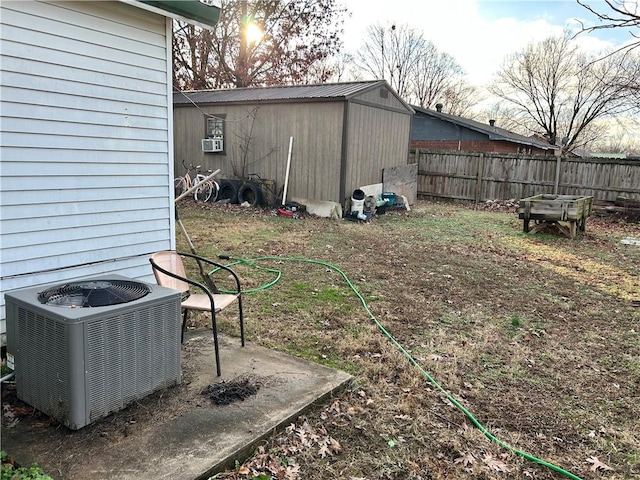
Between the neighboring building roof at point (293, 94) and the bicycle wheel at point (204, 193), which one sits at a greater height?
the neighboring building roof at point (293, 94)

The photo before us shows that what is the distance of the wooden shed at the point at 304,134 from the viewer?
34.0 ft

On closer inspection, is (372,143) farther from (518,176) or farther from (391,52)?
(391,52)

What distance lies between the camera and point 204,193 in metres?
12.3

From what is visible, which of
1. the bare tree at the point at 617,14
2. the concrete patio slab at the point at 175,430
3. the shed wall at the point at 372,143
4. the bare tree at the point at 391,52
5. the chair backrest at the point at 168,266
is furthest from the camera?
the bare tree at the point at 391,52

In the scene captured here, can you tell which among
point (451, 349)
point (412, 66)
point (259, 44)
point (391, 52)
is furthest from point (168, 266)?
point (412, 66)

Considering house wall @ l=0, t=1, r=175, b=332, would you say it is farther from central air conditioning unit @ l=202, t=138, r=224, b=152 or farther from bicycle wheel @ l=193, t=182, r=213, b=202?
central air conditioning unit @ l=202, t=138, r=224, b=152

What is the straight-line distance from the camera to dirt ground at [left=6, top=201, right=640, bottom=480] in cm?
247

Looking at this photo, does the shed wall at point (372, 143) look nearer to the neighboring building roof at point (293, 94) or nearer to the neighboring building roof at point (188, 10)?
the neighboring building roof at point (293, 94)

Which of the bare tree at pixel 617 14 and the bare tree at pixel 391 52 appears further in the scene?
the bare tree at pixel 391 52

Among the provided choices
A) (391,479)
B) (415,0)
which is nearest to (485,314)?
(391,479)

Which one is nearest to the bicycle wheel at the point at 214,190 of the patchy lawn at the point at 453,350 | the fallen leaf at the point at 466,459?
the patchy lawn at the point at 453,350

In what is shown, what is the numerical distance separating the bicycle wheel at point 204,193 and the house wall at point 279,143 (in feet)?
1.91

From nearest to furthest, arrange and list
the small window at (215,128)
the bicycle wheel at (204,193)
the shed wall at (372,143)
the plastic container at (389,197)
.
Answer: the shed wall at (372,143) → the plastic container at (389,197) → the bicycle wheel at (204,193) → the small window at (215,128)

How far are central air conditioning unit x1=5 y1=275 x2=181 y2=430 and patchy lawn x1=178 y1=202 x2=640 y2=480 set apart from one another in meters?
0.77
